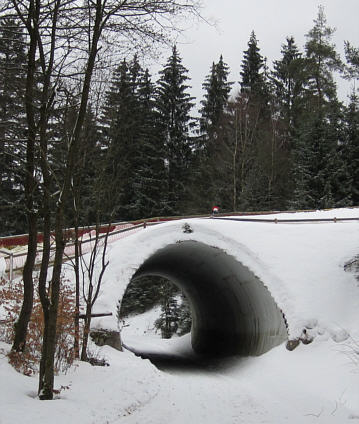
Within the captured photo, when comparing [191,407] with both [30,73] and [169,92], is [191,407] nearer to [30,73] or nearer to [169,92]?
[30,73]

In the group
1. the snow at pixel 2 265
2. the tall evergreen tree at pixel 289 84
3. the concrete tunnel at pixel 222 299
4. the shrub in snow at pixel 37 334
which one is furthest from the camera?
the tall evergreen tree at pixel 289 84

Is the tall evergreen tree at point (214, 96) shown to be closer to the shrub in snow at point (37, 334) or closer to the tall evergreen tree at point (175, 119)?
the tall evergreen tree at point (175, 119)

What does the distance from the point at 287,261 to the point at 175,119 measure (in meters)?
26.1

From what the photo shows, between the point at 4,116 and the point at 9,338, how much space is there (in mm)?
3998

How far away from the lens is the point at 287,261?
13484mm

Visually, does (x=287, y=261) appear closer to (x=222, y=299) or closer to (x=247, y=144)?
(x=222, y=299)

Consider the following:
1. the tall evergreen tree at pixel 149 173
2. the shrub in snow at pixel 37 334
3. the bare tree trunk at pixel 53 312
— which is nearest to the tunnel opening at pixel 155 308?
the tall evergreen tree at pixel 149 173

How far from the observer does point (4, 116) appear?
7797 millimetres

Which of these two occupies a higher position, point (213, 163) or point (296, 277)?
point (213, 163)

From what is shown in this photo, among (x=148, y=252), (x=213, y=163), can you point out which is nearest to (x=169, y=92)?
(x=213, y=163)

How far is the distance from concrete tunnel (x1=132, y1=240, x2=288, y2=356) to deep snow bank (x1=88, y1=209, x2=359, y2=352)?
35 centimetres

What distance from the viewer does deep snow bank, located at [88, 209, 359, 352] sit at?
39.1ft

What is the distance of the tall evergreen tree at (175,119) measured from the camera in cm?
3650

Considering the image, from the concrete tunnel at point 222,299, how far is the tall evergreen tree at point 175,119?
15.1 m
